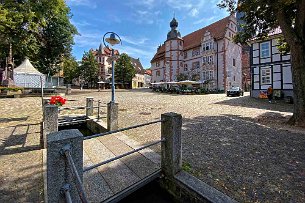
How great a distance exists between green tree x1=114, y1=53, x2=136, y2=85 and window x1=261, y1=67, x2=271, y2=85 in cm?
4037

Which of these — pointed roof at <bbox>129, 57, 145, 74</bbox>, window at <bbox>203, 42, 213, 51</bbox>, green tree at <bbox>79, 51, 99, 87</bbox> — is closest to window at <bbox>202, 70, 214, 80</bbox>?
window at <bbox>203, 42, 213, 51</bbox>

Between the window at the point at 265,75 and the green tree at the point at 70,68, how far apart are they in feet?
109

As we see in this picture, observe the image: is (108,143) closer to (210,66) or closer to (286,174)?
(286,174)

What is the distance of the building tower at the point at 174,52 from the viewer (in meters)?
49.3

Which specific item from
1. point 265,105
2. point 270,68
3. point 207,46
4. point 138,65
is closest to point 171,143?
point 265,105

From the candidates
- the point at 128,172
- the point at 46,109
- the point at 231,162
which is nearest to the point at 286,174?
the point at 231,162

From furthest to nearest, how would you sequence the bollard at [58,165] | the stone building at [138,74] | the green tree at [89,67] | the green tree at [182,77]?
1. the stone building at [138,74]
2. the green tree at [89,67]
3. the green tree at [182,77]
4. the bollard at [58,165]

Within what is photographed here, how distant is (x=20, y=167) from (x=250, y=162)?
5.34 metres

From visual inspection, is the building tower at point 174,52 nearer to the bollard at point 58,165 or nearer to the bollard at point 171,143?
the bollard at point 171,143

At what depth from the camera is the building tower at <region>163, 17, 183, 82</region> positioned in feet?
162

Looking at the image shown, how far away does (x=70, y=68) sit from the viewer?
4697cm

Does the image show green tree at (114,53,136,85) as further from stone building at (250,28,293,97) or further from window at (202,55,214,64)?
stone building at (250,28,293,97)

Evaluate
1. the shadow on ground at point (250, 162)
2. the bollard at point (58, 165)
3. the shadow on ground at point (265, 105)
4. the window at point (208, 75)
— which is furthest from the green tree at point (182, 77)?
the bollard at point (58, 165)

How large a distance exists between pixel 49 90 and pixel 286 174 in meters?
27.2
